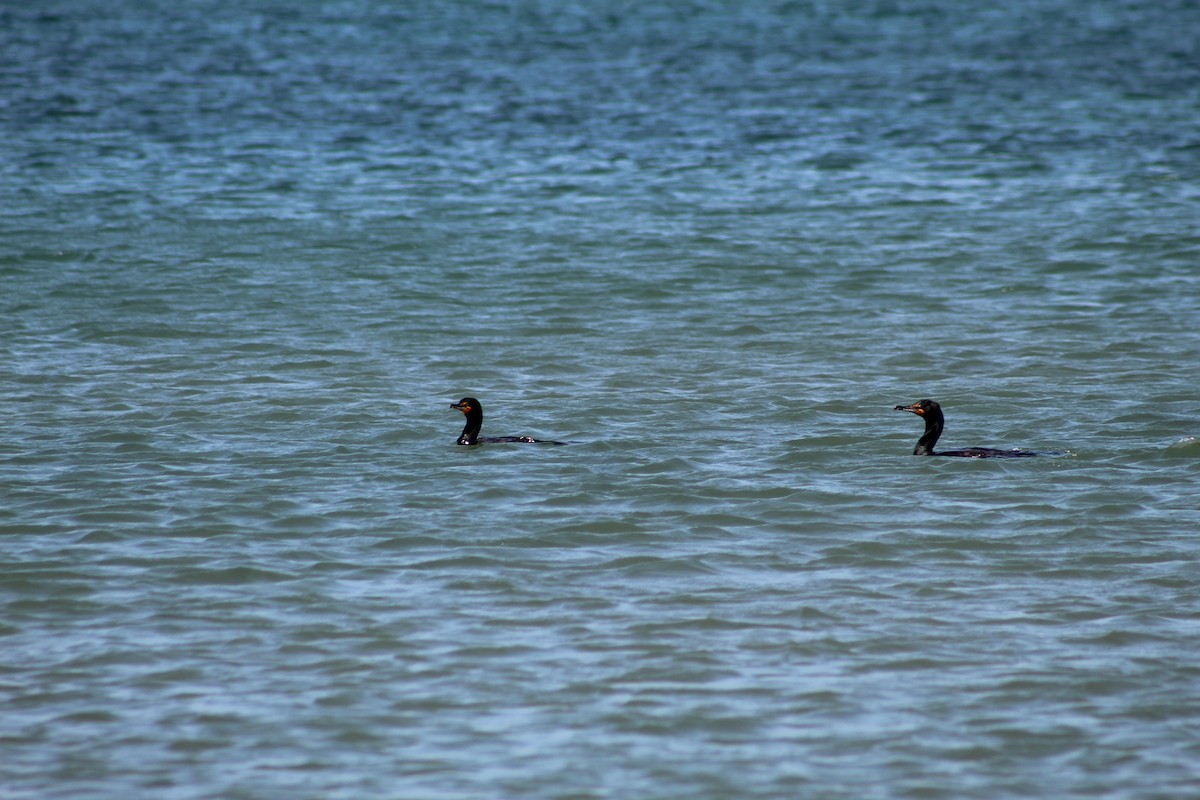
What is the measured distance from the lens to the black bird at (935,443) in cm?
1267

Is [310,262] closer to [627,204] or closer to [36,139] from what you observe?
[627,204]

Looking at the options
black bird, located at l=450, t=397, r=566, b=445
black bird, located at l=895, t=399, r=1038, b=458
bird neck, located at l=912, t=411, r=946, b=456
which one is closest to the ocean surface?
black bird, located at l=895, t=399, r=1038, b=458

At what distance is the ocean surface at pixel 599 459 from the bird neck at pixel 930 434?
0.34m

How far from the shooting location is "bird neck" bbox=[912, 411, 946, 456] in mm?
12820

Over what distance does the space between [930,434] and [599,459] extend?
2626 millimetres

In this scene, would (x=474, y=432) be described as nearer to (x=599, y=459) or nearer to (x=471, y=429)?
(x=471, y=429)

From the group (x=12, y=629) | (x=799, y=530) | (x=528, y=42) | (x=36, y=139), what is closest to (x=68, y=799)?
(x=12, y=629)

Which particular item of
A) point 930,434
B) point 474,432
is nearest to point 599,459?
point 474,432

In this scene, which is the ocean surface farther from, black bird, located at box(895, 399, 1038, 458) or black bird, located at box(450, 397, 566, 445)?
black bird, located at box(450, 397, 566, 445)

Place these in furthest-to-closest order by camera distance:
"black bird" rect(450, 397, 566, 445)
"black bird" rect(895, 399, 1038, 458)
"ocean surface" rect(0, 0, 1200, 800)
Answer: "black bird" rect(450, 397, 566, 445), "black bird" rect(895, 399, 1038, 458), "ocean surface" rect(0, 0, 1200, 800)

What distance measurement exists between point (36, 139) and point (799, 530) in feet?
72.6

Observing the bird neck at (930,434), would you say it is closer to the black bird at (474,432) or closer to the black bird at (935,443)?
the black bird at (935,443)

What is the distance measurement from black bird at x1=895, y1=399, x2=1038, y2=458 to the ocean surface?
0.09 metres

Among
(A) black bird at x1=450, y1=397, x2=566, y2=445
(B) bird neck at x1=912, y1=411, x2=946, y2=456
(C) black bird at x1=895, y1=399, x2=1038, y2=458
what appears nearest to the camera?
(C) black bird at x1=895, y1=399, x2=1038, y2=458
